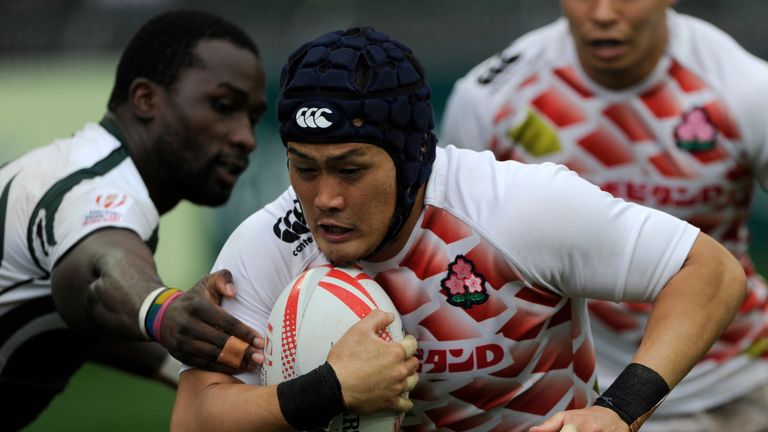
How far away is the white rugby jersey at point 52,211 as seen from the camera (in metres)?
4.79

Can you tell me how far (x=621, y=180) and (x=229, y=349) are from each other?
8.88 ft

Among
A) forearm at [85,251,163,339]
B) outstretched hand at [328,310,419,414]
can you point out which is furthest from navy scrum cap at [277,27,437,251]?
forearm at [85,251,163,339]

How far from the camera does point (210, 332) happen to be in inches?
157

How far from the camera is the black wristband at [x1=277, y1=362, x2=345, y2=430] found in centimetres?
369

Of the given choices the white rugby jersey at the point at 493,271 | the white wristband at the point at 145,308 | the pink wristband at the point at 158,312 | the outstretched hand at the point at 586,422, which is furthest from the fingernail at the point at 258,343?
the outstretched hand at the point at 586,422

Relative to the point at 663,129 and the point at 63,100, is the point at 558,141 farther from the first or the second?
the point at 63,100

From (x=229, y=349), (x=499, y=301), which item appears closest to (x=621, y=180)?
(x=499, y=301)

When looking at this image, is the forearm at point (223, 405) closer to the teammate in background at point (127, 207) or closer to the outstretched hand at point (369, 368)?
the teammate in background at point (127, 207)

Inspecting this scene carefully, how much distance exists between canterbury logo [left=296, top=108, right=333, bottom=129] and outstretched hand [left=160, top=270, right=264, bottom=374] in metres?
0.57

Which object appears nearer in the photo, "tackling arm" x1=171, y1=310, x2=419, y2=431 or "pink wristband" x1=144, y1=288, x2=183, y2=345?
"tackling arm" x1=171, y1=310, x2=419, y2=431

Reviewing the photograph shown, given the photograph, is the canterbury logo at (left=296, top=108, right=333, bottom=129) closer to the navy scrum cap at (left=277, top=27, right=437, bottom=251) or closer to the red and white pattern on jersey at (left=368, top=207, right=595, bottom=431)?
the navy scrum cap at (left=277, top=27, right=437, bottom=251)

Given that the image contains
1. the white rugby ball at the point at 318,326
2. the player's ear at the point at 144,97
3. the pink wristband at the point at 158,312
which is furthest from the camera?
the player's ear at the point at 144,97

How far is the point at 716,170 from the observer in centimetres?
598

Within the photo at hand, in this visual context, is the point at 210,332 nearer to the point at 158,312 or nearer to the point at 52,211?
the point at 158,312
